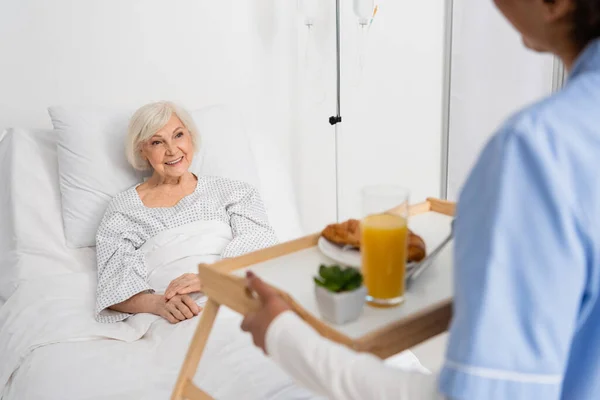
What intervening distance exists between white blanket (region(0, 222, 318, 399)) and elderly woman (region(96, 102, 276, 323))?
0.16ft

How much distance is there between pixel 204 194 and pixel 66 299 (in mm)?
562

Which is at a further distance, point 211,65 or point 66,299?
point 211,65

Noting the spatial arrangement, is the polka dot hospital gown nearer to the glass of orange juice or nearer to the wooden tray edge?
the wooden tray edge

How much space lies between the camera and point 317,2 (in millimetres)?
2807

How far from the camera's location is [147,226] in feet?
6.77

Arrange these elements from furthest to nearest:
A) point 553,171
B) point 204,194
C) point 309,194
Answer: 1. point 309,194
2. point 204,194
3. point 553,171

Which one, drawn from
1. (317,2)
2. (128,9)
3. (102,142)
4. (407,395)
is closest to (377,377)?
(407,395)

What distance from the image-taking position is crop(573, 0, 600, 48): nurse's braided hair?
0.70m

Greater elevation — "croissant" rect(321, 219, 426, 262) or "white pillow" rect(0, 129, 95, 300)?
"croissant" rect(321, 219, 426, 262)

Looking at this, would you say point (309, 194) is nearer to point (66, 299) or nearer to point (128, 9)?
point (128, 9)

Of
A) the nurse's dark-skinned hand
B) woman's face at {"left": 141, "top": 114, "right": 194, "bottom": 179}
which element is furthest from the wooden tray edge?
woman's face at {"left": 141, "top": 114, "right": 194, "bottom": 179}

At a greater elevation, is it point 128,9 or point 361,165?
point 128,9

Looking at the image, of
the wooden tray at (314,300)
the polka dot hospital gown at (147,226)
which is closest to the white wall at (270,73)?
the polka dot hospital gown at (147,226)

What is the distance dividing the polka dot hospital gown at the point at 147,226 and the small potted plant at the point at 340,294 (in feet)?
3.51
